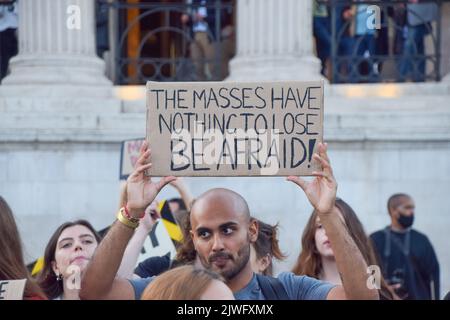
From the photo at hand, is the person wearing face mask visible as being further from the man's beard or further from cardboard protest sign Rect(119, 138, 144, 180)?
the man's beard

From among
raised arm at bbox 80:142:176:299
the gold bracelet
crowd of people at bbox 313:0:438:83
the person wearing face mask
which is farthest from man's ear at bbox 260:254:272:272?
crowd of people at bbox 313:0:438:83

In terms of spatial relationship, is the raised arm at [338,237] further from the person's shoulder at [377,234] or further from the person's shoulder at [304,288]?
the person's shoulder at [377,234]

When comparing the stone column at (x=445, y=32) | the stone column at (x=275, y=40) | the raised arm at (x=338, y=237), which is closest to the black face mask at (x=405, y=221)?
the stone column at (x=275, y=40)

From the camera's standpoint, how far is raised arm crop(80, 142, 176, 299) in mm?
5859

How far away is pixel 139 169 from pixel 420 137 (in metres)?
7.22

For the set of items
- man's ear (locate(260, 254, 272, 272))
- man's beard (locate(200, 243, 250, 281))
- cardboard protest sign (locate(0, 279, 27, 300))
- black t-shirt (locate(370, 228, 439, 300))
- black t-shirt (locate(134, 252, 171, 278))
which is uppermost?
man's beard (locate(200, 243, 250, 281))

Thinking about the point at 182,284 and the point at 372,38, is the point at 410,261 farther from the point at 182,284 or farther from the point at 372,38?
the point at 182,284

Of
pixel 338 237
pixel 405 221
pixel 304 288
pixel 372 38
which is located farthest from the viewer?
pixel 372 38

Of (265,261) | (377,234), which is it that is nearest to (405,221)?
(377,234)

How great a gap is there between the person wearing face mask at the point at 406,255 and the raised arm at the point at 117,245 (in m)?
5.92

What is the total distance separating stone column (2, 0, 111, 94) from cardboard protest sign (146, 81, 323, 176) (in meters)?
7.08

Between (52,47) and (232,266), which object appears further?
(52,47)

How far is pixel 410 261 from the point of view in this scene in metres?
11.9

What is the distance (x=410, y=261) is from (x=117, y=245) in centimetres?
649
